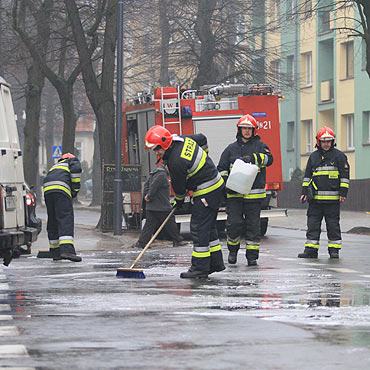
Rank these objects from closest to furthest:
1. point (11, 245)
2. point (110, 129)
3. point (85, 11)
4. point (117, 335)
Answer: point (117, 335), point (11, 245), point (110, 129), point (85, 11)

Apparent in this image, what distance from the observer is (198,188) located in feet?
39.2

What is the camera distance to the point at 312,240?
1523cm

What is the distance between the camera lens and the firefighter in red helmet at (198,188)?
11695 millimetres

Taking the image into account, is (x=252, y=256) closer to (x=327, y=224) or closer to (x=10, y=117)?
(x=327, y=224)

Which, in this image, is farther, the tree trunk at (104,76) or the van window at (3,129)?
the tree trunk at (104,76)

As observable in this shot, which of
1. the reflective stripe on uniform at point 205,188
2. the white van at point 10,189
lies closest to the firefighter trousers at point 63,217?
the white van at point 10,189

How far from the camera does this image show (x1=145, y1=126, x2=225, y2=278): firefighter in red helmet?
11695 mm

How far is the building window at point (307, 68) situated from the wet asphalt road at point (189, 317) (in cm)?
3527

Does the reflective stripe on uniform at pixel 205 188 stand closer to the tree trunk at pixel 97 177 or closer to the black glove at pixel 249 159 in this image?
the black glove at pixel 249 159

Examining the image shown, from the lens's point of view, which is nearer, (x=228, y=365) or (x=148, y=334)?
(x=228, y=365)

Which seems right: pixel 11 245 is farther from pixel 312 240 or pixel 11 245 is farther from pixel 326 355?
pixel 312 240

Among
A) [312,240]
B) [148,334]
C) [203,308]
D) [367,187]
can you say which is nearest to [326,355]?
[148,334]

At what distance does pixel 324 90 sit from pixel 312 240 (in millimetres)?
32743

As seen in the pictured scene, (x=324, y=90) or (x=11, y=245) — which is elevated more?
(x=324, y=90)
